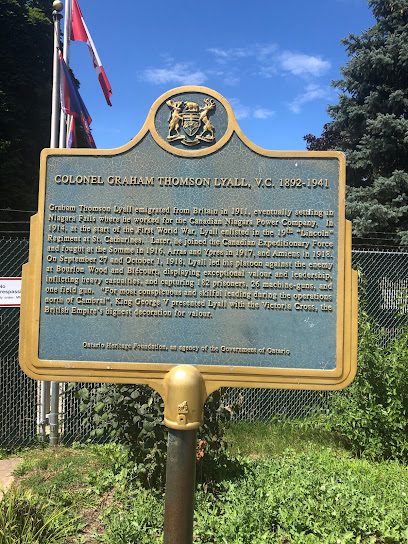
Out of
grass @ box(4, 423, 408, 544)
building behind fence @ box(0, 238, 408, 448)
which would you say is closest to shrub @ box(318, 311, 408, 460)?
grass @ box(4, 423, 408, 544)

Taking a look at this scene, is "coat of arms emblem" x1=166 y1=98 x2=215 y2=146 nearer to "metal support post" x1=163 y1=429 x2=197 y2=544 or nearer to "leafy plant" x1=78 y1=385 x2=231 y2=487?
"metal support post" x1=163 y1=429 x2=197 y2=544

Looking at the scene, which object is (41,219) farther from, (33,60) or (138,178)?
(33,60)

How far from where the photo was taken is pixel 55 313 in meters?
2.51

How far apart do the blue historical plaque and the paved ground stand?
2424 mm

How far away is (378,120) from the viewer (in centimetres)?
1345

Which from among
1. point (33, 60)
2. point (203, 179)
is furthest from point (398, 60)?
point (33, 60)

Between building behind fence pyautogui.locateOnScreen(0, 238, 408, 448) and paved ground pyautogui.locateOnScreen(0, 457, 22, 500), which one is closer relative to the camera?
paved ground pyautogui.locateOnScreen(0, 457, 22, 500)

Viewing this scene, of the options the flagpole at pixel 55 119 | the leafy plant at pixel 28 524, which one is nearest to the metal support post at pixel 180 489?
the leafy plant at pixel 28 524

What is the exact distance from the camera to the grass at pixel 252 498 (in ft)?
9.70

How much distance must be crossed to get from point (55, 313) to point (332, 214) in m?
1.74

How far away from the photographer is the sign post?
7.99ft

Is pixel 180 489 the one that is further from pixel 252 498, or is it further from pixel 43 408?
pixel 43 408

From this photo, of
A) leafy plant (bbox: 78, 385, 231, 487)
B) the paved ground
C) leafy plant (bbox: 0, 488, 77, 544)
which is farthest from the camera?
the paved ground

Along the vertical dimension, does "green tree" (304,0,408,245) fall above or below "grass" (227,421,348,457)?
above
